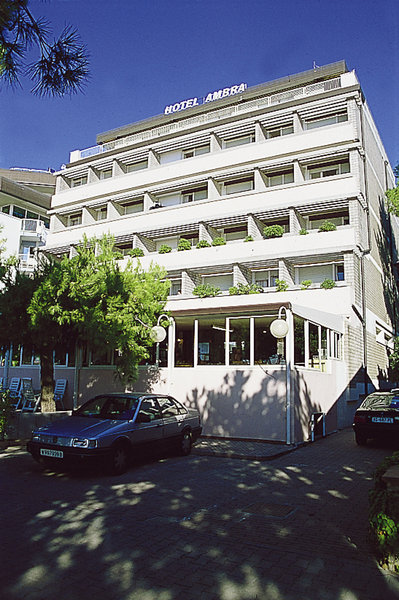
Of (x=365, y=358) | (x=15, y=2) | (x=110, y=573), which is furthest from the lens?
(x=365, y=358)

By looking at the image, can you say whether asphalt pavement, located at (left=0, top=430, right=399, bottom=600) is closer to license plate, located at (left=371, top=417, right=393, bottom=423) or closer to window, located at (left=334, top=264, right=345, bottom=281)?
license plate, located at (left=371, top=417, right=393, bottom=423)

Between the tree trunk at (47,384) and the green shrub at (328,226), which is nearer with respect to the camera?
the tree trunk at (47,384)

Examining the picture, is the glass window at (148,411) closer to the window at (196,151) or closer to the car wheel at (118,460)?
the car wheel at (118,460)

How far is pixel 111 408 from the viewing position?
10.4m

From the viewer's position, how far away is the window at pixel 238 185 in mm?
30734

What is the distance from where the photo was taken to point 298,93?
100 feet

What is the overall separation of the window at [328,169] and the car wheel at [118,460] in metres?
22.8

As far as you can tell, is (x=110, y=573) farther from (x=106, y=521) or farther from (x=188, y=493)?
(x=188, y=493)

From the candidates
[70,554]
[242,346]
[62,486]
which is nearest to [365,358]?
[242,346]

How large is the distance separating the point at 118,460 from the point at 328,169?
77.3ft

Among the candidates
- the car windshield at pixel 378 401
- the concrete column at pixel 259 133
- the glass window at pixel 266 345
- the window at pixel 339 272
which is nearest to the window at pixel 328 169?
the concrete column at pixel 259 133

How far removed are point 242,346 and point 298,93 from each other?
22.4 meters

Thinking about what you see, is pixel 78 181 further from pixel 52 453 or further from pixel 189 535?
pixel 189 535

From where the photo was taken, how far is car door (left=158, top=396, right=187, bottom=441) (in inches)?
429
